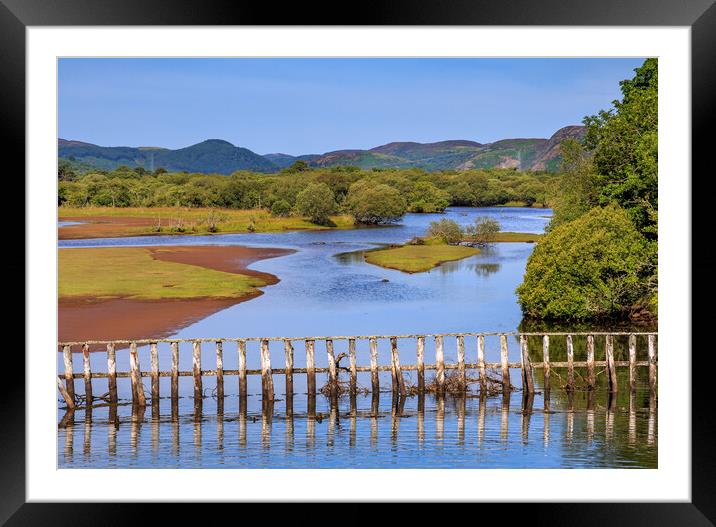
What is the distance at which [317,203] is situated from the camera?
51875 millimetres

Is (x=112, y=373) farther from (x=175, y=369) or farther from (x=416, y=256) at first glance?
(x=416, y=256)

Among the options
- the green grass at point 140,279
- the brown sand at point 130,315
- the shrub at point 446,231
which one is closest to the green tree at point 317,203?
the shrub at point 446,231

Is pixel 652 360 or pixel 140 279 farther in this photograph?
pixel 140 279

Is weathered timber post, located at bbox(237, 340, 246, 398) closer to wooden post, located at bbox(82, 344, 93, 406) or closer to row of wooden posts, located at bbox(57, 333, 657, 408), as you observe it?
row of wooden posts, located at bbox(57, 333, 657, 408)

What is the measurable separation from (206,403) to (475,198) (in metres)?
31.2

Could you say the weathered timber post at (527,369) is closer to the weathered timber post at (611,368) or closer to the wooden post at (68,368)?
the weathered timber post at (611,368)

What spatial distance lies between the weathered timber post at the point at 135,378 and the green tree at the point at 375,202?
100 feet

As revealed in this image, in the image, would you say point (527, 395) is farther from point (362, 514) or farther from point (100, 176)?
point (100, 176)

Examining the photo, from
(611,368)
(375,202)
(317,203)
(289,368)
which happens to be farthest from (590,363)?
(317,203)

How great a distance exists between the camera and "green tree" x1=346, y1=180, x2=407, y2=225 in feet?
167

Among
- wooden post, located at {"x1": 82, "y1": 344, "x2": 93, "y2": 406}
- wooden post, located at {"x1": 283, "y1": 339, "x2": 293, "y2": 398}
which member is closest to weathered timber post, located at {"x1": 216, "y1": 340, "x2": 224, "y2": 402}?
wooden post, located at {"x1": 283, "y1": 339, "x2": 293, "y2": 398}
